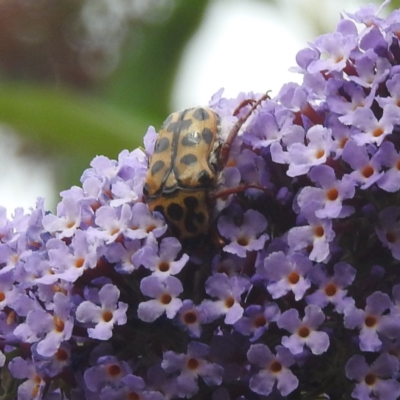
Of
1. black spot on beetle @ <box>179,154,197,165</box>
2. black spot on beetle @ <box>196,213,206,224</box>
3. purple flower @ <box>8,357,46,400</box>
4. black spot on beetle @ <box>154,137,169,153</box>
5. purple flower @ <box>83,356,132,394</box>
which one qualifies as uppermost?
black spot on beetle @ <box>179,154,197,165</box>

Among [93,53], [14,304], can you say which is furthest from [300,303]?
[93,53]

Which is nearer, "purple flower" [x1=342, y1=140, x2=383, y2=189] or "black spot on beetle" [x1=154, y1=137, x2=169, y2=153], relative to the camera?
"purple flower" [x1=342, y1=140, x2=383, y2=189]

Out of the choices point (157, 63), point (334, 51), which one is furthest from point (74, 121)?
point (334, 51)

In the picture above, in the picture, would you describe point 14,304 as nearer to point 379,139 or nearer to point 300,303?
point 300,303

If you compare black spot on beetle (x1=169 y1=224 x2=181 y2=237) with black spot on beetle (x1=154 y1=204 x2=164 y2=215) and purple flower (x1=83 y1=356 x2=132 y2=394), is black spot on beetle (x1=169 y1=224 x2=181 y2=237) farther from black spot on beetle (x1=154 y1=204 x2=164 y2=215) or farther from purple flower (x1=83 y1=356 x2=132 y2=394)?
purple flower (x1=83 y1=356 x2=132 y2=394)

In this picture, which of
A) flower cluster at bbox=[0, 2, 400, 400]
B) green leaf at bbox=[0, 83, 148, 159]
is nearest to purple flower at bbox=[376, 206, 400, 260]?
flower cluster at bbox=[0, 2, 400, 400]
